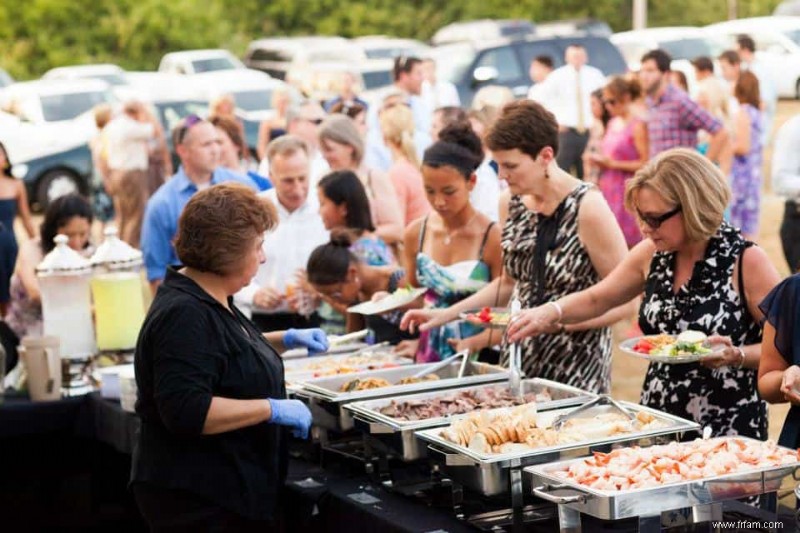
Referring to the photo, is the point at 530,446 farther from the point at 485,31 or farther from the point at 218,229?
the point at 485,31

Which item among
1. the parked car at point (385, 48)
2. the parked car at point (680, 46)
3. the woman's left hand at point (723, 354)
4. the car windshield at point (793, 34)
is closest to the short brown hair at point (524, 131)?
the woman's left hand at point (723, 354)

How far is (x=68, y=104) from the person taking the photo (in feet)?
50.9

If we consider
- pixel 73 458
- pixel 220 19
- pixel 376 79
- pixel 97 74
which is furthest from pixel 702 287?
pixel 220 19

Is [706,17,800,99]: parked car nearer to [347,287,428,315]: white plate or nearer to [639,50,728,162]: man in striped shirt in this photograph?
[639,50,728,162]: man in striped shirt

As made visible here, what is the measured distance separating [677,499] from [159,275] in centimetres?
341

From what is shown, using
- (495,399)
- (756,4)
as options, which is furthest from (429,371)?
(756,4)

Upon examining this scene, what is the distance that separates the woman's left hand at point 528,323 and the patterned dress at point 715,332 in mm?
328

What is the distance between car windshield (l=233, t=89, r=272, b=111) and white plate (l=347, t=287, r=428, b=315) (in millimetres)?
12129

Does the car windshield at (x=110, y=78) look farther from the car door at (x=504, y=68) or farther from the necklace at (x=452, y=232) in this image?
the necklace at (x=452, y=232)

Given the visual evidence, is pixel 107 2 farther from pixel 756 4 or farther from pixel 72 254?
pixel 72 254

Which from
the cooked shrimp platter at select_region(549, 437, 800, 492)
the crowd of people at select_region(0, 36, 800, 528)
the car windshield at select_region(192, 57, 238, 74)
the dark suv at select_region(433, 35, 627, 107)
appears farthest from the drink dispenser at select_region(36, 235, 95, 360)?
the car windshield at select_region(192, 57, 238, 74)

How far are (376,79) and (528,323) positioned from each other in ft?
53.0

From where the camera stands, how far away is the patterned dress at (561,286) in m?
3.90

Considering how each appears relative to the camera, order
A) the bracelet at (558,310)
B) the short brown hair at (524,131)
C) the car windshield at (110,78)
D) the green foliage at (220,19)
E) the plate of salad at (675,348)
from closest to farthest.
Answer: the plate of salad at (675,348), the bracelet at (558,310), the short brown hair at (524,131), the car windshield at (110,78), the green foliage at (220,19)
